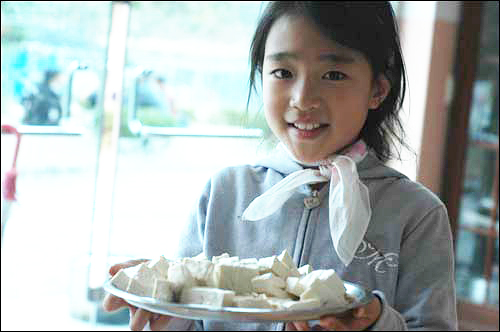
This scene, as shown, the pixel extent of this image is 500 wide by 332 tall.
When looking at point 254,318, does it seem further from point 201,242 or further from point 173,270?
point 201,242

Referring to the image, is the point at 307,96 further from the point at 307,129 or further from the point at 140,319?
the point at 140,319

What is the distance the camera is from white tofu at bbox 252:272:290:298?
0.92m

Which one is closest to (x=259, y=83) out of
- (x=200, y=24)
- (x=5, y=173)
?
(x=5, y=173)

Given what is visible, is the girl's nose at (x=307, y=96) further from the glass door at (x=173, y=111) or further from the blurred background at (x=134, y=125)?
A: the glass door at (x=173, y=111)

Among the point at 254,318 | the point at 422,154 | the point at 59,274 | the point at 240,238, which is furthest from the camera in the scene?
the point at 422,154

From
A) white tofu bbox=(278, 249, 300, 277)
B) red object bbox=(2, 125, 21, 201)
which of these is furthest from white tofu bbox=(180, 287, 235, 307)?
red object bbox=(2, 125, 21, 201)

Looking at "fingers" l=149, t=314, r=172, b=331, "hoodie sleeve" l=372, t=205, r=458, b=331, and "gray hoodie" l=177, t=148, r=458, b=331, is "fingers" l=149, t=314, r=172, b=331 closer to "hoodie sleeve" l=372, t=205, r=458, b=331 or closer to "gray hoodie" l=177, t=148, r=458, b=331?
"gray hoodie" l=177, t=148, r=458, b=331

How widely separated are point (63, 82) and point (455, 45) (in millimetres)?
1686

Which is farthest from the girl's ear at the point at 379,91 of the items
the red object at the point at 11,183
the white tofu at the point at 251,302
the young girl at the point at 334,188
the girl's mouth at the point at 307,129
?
the red object at the point at 11,183

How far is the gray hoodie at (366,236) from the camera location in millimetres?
1078

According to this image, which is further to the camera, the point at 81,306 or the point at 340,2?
the point at 81,306

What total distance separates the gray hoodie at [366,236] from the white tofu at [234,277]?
18 centimetres

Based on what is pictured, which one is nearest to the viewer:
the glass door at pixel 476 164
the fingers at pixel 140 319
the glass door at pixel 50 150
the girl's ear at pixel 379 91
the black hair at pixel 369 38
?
the fingers at pixel 140 319

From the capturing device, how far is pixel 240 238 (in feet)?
3.97
